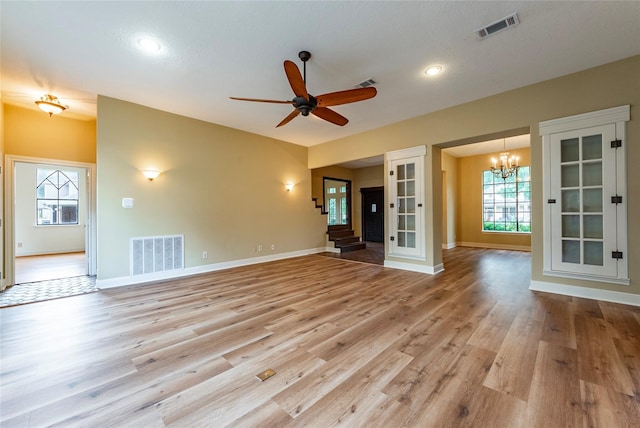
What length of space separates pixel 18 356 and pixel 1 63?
3.38 metres

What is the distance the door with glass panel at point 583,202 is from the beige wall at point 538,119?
0.49 feet

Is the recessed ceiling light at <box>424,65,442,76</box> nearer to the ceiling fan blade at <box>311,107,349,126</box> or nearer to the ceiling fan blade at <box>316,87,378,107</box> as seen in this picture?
the ceiling fan blade at <box>316,87,378,107</box>

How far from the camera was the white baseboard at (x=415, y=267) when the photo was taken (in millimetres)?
4648

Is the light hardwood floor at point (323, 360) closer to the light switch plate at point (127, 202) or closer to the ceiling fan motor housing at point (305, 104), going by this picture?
the light switch plate at point (127, 202)

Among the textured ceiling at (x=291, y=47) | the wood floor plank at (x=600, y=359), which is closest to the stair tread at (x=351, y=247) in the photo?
the textured ceiling at (x=291, y=47)

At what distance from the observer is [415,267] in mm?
4844

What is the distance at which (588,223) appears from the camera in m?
3.29

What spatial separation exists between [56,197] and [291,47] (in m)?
9.25

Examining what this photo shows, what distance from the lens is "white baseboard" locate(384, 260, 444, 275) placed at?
15.3 ft

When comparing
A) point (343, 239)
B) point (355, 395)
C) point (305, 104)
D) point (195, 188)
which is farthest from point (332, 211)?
point (355, 395)

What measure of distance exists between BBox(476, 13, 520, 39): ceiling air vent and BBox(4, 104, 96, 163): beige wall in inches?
253

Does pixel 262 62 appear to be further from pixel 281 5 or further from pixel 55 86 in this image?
pixel 55 86

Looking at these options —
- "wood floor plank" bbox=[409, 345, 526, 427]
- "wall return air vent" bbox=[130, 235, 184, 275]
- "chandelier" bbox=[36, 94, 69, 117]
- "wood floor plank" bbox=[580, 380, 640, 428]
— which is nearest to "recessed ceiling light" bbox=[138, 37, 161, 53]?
"chandelier" bbox=[36, 94, 69, 117]

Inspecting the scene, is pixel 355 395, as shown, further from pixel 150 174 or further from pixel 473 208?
pixel 473 208
